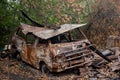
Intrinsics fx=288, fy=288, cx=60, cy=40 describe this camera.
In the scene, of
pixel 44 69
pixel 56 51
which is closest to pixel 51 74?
pixel 44 69

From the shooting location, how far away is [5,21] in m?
15.9

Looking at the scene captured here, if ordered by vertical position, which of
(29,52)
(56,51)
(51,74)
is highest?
(56,51)

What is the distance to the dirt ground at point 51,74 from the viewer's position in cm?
1167

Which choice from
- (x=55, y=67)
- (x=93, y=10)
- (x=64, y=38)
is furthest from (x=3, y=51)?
(x=93, y=10)

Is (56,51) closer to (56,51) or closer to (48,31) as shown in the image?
(56,51)

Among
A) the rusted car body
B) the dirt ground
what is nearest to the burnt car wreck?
the rusted car body

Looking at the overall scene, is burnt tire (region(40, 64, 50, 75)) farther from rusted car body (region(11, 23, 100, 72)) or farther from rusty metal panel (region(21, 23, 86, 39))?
rusty metal panel (region(21, 23, 86, 39))

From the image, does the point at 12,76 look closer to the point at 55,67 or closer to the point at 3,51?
the point at 55,67

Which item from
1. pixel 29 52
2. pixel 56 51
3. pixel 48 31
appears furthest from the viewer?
pixel 29 52

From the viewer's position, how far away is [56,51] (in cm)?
1180

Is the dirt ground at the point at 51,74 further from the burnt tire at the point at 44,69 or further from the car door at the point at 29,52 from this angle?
the car door at the point at 29,52

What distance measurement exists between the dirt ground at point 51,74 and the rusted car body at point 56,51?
34cm

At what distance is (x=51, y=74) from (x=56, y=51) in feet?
3.55

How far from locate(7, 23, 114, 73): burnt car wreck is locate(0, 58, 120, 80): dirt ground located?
1.03 feet
